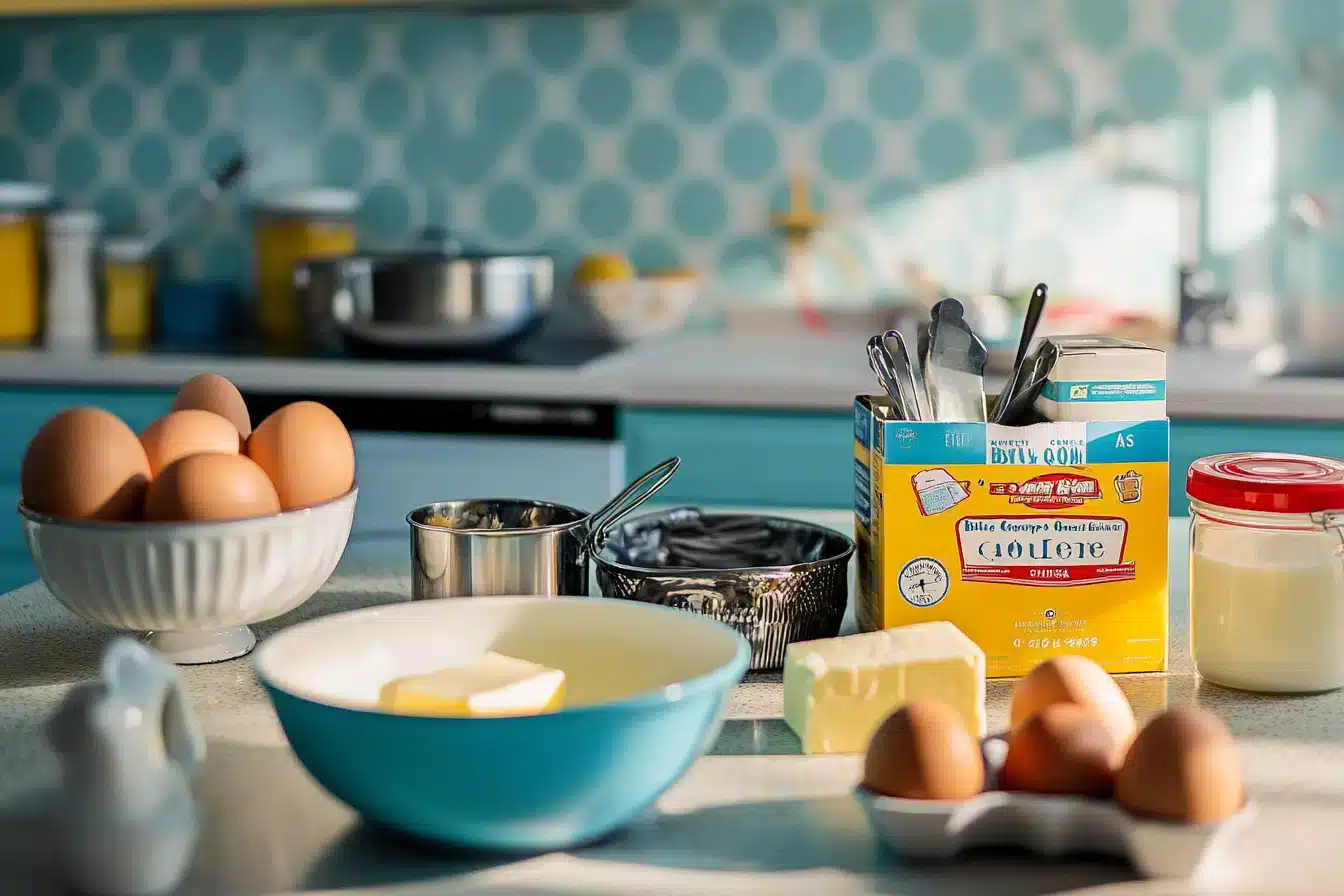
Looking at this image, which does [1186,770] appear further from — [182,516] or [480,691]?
[182,516]

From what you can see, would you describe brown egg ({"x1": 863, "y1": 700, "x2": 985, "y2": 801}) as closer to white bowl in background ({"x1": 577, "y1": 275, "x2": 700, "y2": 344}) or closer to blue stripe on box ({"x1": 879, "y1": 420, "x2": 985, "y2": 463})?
blue stripe on box ({"x1": 879, "y1": 420, "x2": 985, "y2": 463})

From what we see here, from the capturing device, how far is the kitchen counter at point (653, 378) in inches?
97.9

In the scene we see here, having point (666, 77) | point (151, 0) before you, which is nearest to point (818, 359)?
point (666, 77)

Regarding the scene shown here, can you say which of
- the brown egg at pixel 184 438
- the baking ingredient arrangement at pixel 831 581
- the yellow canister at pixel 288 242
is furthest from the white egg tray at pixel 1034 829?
the yellow canister at pixel 288 242

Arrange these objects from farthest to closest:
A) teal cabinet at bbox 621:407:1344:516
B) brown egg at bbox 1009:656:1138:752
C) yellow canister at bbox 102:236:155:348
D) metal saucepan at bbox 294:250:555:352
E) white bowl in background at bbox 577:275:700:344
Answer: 1. yellow canister at bbox 102:236:155:348
2. white bowl in background at bbox 577:275:700:344
3. metal saucepan at bbox 294:250:555:352
4. teal cabinet at bbox 621:407:1344:516
5. brown egg at bbox 1009:656:1138:752

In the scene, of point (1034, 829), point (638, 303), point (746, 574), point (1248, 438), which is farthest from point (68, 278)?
point (1034, 829)

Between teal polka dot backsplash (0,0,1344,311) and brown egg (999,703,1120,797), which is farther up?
teal polka dot backsplash (0,0,1344,311)

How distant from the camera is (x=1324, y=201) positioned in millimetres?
3043

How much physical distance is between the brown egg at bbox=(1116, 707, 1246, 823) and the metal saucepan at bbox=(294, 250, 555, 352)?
2183mm

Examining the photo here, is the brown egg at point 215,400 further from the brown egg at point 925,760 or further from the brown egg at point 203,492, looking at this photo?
the brown egg at point 925,760

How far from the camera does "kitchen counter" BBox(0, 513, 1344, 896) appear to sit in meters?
0.80

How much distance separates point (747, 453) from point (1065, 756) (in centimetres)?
184

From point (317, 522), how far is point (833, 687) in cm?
39

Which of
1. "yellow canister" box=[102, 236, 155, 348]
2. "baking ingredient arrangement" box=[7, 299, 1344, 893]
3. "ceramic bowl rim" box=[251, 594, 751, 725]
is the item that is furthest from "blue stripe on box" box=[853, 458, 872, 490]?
"yellow canister" box=[102, 236, 155, 348]
